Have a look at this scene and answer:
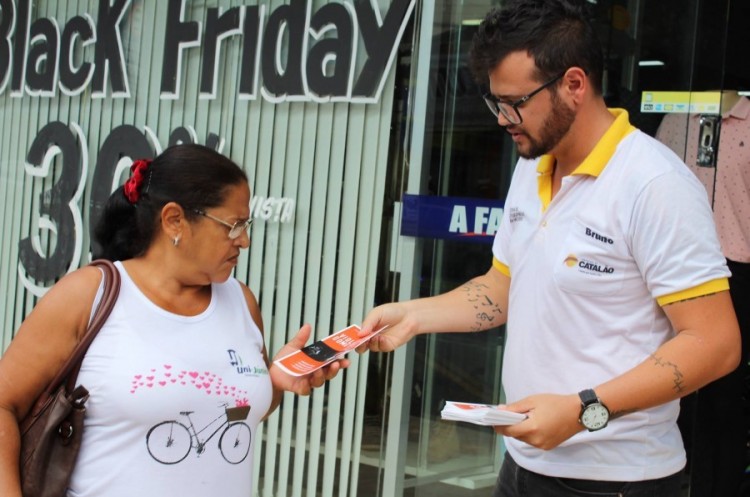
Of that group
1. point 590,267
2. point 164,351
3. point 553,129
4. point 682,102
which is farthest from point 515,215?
point 682,102

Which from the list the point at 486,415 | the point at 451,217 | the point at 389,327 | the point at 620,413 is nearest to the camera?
the point at 486,415

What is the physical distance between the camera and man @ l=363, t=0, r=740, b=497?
2379 millimetres

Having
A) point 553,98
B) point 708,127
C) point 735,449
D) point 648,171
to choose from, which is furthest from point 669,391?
point 735,449

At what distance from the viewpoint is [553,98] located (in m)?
2.63

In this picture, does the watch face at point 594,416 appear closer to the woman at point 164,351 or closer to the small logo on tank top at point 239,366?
the woman at point 164,351

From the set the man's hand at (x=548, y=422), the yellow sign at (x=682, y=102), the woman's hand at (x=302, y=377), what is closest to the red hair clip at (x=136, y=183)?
A: the woman's hand at (x=302, y=377)

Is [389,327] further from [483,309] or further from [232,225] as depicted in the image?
[232,225]

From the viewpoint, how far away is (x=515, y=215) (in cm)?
289

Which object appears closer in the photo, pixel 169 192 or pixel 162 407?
pixel 162 407

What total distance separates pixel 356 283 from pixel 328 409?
0.65 metres

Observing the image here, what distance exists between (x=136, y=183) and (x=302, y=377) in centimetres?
71

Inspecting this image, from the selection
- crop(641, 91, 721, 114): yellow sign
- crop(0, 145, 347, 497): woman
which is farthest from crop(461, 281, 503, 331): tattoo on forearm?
crop(641, 91, 721, 114): yellow sign

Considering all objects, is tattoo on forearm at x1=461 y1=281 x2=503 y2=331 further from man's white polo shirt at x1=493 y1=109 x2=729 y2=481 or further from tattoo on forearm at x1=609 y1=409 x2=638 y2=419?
tattoo on forearm at x1=609 y1=409 x2=638 y2=419

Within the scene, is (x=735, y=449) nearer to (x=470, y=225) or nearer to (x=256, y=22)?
(x=470, y=225)
